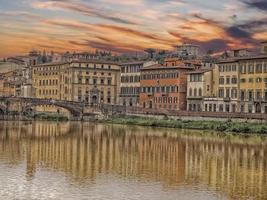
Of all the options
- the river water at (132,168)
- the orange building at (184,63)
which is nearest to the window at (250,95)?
the orange building at (184,63)

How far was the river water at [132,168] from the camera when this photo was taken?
26188 mm

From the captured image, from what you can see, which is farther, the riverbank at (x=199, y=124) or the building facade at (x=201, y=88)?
the building facade at (x=201, y=88)

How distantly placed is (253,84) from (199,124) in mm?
9580

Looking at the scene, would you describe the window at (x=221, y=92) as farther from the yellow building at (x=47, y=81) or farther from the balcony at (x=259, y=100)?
the yellow building at (x=47, y=81)

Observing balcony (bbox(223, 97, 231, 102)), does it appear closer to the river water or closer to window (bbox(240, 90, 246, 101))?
window (bbox(240, 90, 246, 101))

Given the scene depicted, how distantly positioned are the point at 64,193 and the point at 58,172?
5.91m

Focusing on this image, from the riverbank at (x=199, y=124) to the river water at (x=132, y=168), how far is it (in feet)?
25.8

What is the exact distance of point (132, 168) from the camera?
111 feet

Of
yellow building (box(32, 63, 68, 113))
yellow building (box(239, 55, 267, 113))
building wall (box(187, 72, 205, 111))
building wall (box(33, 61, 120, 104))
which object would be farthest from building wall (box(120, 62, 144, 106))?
yellow building (box(239, 55, 267, 113))

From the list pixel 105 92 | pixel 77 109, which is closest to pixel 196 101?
pixel 77 109

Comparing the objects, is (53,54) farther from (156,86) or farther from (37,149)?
(37,149)

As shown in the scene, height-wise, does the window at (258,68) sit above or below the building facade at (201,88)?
above

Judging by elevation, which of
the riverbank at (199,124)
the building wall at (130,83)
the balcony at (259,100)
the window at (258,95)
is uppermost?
the building wall at (130,83)

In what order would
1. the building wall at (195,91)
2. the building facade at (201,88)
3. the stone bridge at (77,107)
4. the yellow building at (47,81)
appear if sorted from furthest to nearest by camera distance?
1. the yellow building at (47,81)
2. the stone bridge at (77,107)
3. the building wall at (195,91)
4. the building facade at (201,88)
